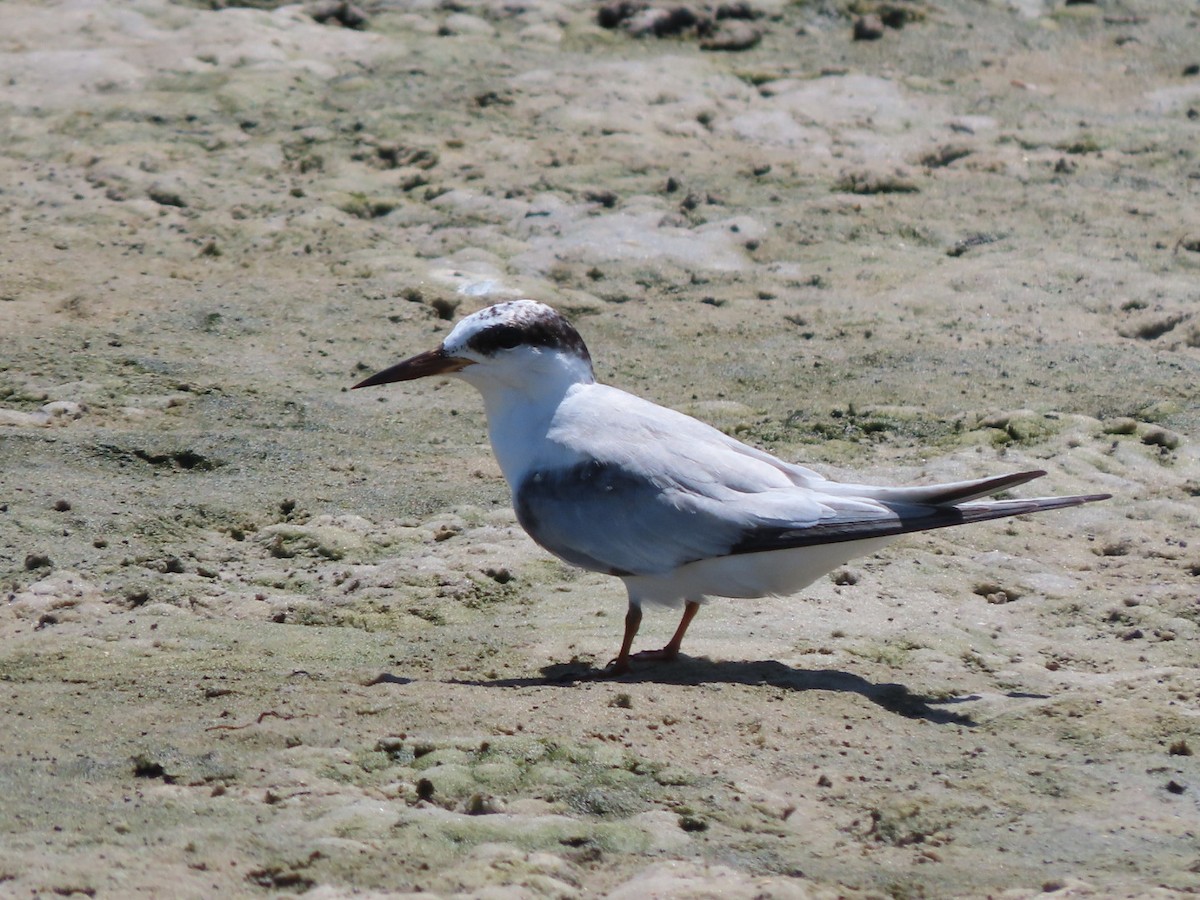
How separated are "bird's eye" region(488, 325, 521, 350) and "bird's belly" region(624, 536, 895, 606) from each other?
2.86 ft

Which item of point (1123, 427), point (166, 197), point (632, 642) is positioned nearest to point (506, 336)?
point (632, 642)

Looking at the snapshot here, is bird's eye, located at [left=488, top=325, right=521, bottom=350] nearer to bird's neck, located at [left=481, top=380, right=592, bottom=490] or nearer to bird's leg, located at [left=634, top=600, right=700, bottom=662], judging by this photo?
bird's neck, located at [left=481, top=380, right=592, bottom=490]

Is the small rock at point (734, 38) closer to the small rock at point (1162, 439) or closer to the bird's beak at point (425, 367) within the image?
the small rock at point (1162, 439)

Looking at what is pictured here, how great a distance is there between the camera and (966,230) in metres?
8.03

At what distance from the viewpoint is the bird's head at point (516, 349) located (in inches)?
199

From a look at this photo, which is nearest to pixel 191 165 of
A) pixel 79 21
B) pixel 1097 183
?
pixel 79 21

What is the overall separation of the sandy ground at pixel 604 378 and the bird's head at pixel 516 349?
67 cm

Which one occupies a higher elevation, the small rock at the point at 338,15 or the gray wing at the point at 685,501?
the small rock at the point at 338,15

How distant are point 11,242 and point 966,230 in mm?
4697

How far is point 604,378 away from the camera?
681 cm

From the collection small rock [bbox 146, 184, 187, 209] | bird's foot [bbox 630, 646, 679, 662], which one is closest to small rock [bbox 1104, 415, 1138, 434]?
bird's foot [bbox 630, 646, 679, 662]

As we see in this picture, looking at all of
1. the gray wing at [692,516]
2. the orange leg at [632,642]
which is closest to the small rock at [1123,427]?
the gray wing at [692,516]

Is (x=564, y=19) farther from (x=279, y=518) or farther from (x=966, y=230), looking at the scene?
(x=279, y=518)

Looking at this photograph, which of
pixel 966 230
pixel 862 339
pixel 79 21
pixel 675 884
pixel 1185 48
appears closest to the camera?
pixel 675 884
